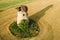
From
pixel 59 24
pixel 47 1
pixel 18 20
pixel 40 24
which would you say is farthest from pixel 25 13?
pixel 47 1

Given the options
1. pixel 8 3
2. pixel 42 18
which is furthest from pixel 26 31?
pixel 8 3

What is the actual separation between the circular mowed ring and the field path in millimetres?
93

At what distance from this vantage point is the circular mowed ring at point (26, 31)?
4469mm

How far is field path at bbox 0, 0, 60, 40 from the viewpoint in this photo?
4.53 metres

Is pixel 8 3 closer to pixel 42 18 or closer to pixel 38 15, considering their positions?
pixel 38 15

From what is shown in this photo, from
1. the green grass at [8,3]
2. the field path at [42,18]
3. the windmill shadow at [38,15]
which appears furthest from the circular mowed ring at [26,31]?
the green grass at [8,3]

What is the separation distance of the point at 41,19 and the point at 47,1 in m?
0.92

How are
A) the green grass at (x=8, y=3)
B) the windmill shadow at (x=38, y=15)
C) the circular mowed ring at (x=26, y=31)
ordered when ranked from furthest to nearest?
the green grass at (x=8, y=3), the windmill shadow at (x=38, y=15), the circular mowed ring at (x=26, y=31)

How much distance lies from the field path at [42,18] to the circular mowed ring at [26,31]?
0.09 m

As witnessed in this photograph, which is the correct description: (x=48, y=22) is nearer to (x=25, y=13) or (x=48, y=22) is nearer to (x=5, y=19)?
(x=25, y=13)

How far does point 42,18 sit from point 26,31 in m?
0.71

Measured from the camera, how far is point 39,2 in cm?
557

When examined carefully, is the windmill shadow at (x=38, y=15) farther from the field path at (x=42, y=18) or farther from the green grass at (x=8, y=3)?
the green grass at (x=8, y=3)

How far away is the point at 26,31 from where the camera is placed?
4.53 m
